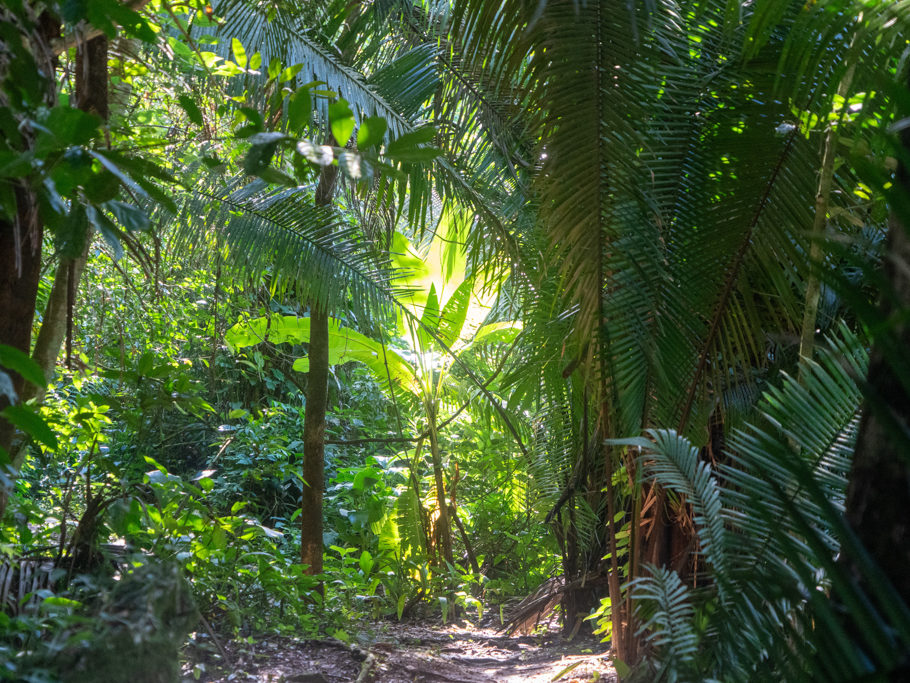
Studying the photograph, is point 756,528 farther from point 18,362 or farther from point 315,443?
point 315,443

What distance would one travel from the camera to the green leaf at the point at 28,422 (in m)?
1.00

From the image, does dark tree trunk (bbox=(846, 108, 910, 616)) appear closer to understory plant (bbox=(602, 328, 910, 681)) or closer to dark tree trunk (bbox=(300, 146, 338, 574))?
understory plant (bbox=(602, 328, 910, 681))

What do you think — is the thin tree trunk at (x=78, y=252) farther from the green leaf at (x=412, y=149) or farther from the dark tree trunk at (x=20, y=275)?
the green leaf at (x=412, y=149)

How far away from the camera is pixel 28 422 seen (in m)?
1.02

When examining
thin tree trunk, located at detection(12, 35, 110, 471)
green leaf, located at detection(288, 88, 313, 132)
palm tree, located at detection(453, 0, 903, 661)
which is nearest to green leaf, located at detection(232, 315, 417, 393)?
palm tree, located at detection(453, 0, 903, 661)

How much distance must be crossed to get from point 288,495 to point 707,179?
20.2 ft

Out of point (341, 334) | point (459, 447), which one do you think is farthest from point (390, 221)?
point (459, 447)

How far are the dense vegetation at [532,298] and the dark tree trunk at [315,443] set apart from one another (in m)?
0.02

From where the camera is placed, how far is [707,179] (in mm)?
2641

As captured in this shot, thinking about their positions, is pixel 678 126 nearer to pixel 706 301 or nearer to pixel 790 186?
pixel 790 186

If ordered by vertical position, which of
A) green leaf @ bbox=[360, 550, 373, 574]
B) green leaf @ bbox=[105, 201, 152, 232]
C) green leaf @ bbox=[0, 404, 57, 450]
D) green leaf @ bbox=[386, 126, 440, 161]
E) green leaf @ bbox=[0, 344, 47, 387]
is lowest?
green leaf @ bbox=[360, 550, 373, 574]

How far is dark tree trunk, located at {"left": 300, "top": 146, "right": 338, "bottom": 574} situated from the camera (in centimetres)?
412

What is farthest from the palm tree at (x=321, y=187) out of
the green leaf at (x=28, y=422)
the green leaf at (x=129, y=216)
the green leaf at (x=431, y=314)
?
the green leaf at (x=28, y=422)

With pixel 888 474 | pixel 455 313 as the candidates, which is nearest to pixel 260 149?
pixel 888 474
